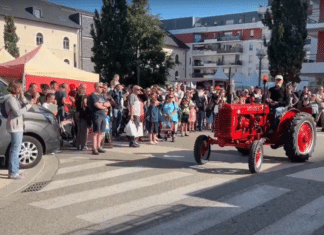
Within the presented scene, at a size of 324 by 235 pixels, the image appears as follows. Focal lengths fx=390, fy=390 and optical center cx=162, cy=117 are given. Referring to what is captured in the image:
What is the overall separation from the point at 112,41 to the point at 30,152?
26.8 m

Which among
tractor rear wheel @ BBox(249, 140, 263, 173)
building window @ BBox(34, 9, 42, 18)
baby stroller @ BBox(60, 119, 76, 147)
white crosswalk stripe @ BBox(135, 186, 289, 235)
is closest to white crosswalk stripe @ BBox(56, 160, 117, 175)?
baby stroller @ BBox(60, 119, 76, 147)

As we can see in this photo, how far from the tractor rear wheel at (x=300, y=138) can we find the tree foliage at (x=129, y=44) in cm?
2464

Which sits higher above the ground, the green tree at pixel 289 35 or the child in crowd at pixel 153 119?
the green tree at pixel 289 35

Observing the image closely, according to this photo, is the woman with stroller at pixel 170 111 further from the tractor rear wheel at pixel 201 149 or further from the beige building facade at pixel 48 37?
the beige building facade at pixel 48 37

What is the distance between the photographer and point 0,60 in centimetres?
1769

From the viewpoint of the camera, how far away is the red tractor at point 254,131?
8328mm

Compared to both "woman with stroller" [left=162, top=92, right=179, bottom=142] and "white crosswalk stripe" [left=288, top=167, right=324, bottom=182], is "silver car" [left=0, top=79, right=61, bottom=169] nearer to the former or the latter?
"woman with stroller" [left=162, top=92, right=179, bottom=142]

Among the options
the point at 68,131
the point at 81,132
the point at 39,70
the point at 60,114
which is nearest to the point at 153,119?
the point at 81,132

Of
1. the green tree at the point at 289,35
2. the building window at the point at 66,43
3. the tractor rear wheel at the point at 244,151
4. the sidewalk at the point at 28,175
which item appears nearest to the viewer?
the sidewalk at the point at 28,175

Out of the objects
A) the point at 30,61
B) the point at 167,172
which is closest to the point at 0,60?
the point at 30,61

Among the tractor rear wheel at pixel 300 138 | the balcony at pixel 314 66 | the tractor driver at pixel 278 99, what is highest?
the balcony at pixel 314 66

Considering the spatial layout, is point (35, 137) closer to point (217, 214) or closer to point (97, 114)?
point (97, 114)

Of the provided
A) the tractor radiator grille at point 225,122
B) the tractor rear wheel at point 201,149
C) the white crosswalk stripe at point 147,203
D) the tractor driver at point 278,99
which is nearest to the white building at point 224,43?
the tractor driver at point 278,99

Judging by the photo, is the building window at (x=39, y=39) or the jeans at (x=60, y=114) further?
the building window at (x=39, y=39)
